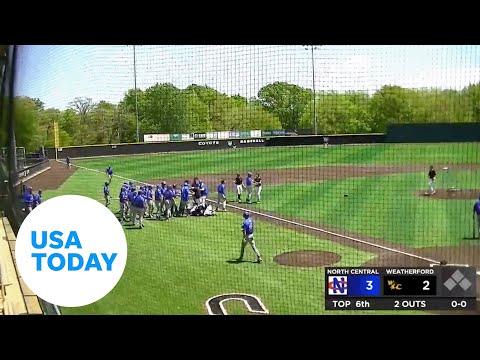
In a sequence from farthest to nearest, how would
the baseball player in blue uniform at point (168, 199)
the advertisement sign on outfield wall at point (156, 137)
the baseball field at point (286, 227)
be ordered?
1. the baseball player in blue uniform at point (168, 199)
2. the advertisement sign on outfield wall at point (156, 137)
3. the baseball field at point (286, 227)

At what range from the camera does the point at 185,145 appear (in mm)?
4992

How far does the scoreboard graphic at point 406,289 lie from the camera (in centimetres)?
381

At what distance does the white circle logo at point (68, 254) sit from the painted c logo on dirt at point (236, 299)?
0.72 m

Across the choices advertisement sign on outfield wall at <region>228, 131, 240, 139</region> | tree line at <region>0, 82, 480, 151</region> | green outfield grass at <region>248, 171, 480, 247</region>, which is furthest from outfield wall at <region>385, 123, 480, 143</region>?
advertisement sign on outfield wall at <region>228, 131, 240, 139</region>

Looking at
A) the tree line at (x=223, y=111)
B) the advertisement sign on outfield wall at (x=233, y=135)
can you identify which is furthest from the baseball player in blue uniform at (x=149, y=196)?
the advertisement sign on outfield wall at (x=233, y=135)

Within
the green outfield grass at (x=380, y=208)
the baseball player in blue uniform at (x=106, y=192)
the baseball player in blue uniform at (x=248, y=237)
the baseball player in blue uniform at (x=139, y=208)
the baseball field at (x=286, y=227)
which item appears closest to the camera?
the baseball field at (x=286, y=227)

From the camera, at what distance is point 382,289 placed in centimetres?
382

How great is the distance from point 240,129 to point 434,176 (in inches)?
134

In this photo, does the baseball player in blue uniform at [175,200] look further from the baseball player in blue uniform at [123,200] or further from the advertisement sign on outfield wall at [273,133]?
the advertisement sign on outfield wall at [273,133]

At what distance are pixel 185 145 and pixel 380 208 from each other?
3.38m

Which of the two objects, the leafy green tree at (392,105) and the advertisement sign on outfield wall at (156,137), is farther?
the advertisement sign on outfield wall at (156,137)
